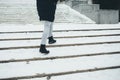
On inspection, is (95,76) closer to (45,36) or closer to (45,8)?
(45,36)

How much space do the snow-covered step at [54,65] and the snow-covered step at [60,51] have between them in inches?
11.8

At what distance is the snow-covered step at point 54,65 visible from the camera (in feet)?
11.4

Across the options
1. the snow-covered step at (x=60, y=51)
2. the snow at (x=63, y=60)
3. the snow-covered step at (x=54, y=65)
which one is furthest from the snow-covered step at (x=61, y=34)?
the snow-covered step at (x=54, y=65)

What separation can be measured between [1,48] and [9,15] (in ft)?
10.5

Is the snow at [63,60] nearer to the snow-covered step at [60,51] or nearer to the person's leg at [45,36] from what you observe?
the snow-covered step at [60,51]

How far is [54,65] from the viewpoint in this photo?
3836 millimetres

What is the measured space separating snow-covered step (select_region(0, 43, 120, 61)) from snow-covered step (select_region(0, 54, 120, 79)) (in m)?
0.30

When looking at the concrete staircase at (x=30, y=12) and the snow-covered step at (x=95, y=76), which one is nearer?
the snow-covered step at (x=95, y=76)

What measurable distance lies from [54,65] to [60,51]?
2.49 feet

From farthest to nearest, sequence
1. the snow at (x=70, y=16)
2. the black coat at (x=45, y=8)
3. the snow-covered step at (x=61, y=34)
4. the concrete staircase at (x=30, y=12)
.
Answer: the snow at (x=70, y=16) → the concrete staircase at (x=30, y=12) → the snow-covered step at (x=61, y=34) → the black coat at (x=45, y=8)

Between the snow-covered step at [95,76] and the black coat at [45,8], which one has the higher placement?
the black coat at [45,8]

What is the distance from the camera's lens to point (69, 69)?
12.2 feet

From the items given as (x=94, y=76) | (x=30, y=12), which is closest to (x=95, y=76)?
(x=94, y=76)

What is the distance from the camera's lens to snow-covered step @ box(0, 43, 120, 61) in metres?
4.15
